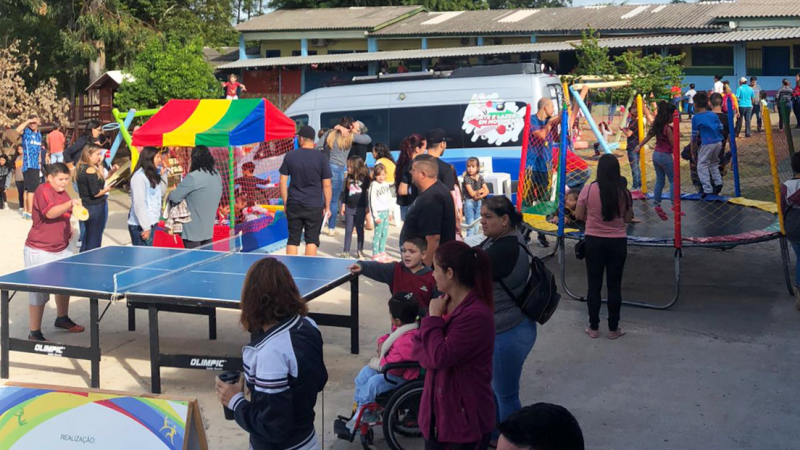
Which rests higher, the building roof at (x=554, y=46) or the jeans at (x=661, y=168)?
the building roof at (x=554, y=46)

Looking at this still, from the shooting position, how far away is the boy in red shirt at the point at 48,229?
810cm

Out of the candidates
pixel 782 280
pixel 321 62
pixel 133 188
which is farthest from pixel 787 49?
pixel 133 188

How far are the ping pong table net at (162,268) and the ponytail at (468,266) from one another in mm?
3278

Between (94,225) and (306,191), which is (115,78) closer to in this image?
(94,225)

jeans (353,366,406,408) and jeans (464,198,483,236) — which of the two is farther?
jeans (464,198,483,236)

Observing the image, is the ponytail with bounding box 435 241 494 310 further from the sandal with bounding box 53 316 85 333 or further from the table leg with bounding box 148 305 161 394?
the sandal with bounding box 53 316 85 333

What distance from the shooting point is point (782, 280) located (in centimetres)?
1059

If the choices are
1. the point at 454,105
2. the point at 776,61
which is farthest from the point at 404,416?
the point at 776,61

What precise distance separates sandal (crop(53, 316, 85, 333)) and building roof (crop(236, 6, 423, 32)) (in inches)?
1203

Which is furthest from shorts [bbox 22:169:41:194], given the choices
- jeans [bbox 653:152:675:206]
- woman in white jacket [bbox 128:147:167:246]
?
jeans [bbox 653:152:675:206]

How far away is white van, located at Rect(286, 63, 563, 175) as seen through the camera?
15.4m

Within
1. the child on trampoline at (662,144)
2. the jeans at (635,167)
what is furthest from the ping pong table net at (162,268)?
the jeans at (635,167)

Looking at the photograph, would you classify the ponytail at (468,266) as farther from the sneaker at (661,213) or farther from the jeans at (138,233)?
the sneaker at (661,213)

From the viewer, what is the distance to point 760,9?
1201 inches
